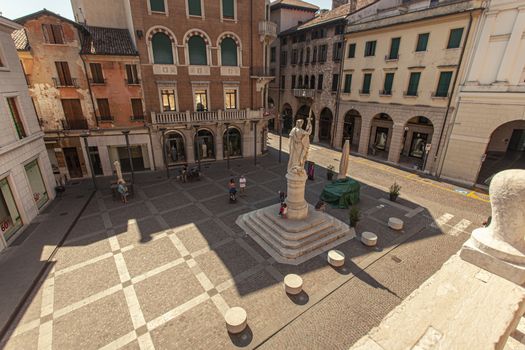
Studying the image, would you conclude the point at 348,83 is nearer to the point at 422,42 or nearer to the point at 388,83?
the point at 388,83

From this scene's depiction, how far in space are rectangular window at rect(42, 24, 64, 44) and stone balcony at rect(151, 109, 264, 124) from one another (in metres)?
8.39

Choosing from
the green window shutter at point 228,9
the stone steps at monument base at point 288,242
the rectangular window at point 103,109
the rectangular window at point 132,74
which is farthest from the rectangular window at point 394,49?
the rectangular window at point 103,109

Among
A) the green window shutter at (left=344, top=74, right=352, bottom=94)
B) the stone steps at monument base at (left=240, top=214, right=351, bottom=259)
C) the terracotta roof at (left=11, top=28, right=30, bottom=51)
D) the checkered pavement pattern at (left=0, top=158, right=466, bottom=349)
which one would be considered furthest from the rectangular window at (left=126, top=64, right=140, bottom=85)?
the green window shutter at (left=344, top=74, right=352, bottom=94)

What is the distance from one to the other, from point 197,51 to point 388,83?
19755 mm

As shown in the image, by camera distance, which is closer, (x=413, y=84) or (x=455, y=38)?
(x=455, y=38)

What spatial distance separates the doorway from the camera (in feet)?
72.9

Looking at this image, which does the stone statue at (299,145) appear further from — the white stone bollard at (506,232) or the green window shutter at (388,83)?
the green window shutter at (388,83)

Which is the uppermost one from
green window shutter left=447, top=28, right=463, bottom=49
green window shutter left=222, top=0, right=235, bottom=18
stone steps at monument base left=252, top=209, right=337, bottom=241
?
green window shutter left=222, top=0, right=235, bottom=18

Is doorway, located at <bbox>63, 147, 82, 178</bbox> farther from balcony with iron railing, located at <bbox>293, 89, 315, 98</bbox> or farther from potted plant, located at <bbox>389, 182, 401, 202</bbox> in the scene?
balcony with iron railing, located at <bbox>293, 89, 315, 98</bbox>

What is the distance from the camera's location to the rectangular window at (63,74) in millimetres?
20241

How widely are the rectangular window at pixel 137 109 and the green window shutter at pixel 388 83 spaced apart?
971 inches

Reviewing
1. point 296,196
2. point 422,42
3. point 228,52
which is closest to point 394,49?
point 422,42

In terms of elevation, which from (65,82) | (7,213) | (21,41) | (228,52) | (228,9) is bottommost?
(7,213)

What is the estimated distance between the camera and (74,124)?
21.7 m
